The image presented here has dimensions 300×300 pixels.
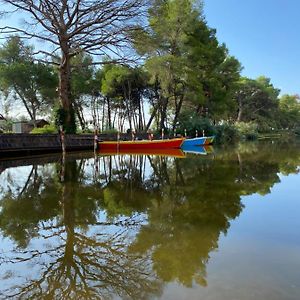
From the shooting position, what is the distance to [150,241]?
4363 mm

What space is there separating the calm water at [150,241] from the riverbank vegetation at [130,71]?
1530 cm

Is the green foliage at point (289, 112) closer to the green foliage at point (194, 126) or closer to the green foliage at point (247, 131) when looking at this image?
the green foliage at point (247, 131)

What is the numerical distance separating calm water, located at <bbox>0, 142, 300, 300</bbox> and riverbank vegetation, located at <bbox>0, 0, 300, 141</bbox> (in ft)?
50.2

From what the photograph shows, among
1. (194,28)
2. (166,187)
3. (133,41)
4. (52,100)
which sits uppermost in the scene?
(194,28)

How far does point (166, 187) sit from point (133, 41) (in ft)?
52.5

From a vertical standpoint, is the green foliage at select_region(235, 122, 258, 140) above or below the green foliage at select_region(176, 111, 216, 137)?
below

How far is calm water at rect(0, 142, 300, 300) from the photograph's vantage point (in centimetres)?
310

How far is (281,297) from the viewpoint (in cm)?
282

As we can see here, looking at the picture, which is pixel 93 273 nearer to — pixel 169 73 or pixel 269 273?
pixel 269 273

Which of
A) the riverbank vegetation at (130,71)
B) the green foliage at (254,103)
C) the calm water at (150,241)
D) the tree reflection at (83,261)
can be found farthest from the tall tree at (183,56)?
the green foliage at (254,103)

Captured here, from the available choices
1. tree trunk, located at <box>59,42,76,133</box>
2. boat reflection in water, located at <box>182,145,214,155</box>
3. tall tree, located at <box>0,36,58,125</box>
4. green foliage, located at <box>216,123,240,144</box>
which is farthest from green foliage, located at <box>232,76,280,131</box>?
tree trunk, located at <box>59,42,76,133</box>

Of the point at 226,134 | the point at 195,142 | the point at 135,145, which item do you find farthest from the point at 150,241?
the point at 226,134

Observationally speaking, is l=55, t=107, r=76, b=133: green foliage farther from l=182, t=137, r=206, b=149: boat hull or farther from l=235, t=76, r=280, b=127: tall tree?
l=235, t=76, r=280, b=127: tall tree

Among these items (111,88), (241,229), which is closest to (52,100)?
(111,88)
